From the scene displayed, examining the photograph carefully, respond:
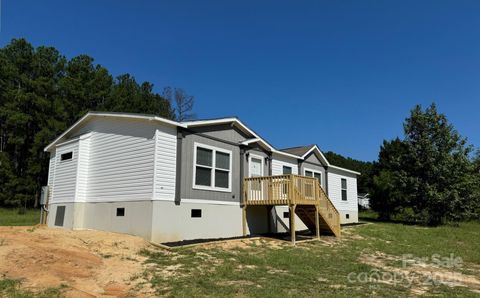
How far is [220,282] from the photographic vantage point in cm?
732

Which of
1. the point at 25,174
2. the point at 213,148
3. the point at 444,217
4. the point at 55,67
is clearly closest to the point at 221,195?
the point at 213,148

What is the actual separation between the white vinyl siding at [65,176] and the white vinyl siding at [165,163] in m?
3.78

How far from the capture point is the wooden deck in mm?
13352

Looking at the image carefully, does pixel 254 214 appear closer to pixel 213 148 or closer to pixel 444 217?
pixel 213 148

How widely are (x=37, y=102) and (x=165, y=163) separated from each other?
74.3 feet

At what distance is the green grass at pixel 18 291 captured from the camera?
574 centimetres

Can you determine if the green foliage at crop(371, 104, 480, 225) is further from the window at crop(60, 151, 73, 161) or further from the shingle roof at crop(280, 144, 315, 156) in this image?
the window at crop(60, 151, 73, 161)

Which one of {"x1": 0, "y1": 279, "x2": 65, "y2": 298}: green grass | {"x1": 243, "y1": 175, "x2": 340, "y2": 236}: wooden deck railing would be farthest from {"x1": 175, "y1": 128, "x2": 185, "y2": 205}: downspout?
{"x1": 0, "y1": 279, "x2": 65, "y2": 298}: green grass

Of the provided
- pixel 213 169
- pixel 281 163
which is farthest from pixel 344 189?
pixel 213 169

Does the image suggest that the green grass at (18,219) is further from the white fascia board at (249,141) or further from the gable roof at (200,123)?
the white fascia board at (249,141)

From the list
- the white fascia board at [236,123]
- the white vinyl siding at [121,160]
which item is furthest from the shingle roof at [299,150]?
the white vinyl siding at [121,160]

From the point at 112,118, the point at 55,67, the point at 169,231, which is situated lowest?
the point at 169,231

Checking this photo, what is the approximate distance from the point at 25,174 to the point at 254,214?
72.3ft

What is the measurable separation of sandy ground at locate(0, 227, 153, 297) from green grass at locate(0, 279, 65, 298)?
138mm
